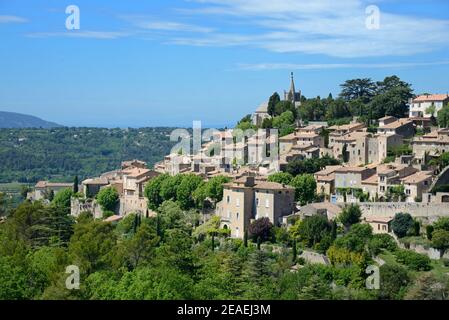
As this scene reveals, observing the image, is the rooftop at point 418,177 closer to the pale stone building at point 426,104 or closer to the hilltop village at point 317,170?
the hilltop village at point 317,170

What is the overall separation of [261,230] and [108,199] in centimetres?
1484

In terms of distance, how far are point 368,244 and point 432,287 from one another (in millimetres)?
6052

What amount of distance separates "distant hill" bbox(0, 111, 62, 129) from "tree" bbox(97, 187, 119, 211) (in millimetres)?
118505

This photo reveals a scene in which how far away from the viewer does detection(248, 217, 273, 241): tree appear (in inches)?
1339

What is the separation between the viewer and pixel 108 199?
4616 cm

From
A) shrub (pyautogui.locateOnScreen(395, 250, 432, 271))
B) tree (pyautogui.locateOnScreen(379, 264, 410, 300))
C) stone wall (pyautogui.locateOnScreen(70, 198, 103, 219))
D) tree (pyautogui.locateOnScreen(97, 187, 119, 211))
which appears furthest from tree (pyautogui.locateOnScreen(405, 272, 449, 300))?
stone wall (pyautogui.locateOnScreen(70, 198, 103, 219))

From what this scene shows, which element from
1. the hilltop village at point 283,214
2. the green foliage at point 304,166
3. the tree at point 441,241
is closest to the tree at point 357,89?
the hilltop village at point 283,214

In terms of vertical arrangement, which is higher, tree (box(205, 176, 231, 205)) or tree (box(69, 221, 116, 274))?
tree (box(205, 176, 231, 205))

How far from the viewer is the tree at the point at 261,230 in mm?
34000

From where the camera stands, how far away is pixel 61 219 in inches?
1396

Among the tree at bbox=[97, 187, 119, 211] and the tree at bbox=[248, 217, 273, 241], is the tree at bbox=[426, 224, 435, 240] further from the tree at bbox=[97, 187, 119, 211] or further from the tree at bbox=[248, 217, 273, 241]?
the tree at bbox=[97, 187, 119, 211]

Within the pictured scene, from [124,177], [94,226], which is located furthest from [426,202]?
[124,177]

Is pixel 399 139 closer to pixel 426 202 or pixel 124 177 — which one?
pixel 426 202
